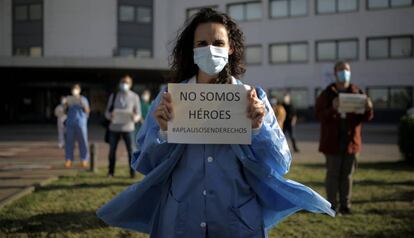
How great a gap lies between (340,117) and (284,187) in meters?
4.01

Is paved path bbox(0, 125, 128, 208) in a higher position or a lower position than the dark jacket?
lower

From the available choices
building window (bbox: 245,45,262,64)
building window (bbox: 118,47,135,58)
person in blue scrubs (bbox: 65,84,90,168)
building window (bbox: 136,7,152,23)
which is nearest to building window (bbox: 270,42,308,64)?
building window (bbox: 245,45,262,64)

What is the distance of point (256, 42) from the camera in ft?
137

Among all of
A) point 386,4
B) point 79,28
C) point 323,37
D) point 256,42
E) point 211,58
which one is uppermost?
point 386,4

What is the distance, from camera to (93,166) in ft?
34.2

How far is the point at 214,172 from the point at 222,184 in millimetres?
79

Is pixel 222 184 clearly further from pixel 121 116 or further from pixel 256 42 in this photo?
pixel 256 42

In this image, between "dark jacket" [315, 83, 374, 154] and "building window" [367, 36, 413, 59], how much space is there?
108ft

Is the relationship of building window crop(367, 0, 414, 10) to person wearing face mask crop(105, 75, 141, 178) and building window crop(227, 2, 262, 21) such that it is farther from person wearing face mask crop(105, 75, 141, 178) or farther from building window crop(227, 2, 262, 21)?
person wearing face mask crop(105, 75, 141, 178)

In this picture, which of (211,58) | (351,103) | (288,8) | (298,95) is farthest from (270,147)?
(288,8)

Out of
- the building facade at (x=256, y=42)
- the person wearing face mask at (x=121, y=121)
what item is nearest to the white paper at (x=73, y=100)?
the person wearing face mask at (x=121, y=121)

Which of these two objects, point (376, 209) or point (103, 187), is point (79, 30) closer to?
point (103, 187)

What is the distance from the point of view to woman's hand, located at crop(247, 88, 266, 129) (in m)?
2.55

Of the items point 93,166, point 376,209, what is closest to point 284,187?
point 376,209
